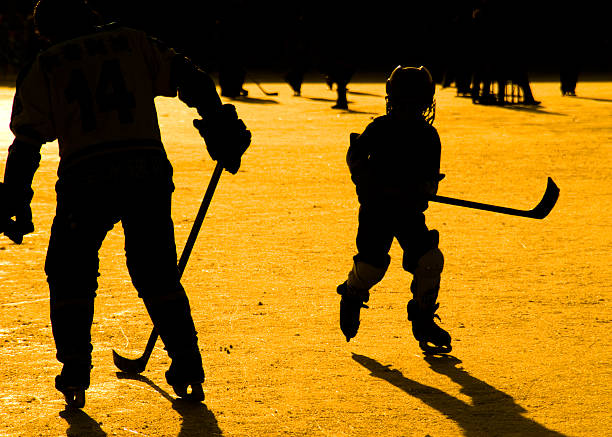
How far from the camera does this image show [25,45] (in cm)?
2956

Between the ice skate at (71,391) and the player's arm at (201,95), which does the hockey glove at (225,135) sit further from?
the ice skate at (71,391)

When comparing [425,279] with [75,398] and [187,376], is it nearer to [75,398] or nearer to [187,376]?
[187,376]

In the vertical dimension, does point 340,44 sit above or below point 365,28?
above

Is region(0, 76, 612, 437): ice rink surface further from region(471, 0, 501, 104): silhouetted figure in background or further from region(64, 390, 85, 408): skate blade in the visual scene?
region(471, 0, 501, 104): silhouetted figure in background

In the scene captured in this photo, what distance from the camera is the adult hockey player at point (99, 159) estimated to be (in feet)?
13.0

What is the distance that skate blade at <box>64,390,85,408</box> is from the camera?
165 inches

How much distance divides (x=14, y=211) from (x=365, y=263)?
160 centimetres

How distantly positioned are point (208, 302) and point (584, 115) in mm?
11701

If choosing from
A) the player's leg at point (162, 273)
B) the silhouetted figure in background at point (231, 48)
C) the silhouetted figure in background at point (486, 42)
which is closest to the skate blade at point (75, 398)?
the player's leg at point (162, 273)

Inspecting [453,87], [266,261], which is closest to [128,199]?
[266,261]

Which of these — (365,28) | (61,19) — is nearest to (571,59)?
(365,28)

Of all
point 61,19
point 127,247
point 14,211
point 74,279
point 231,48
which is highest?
point 61,19

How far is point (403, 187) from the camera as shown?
15.6ft

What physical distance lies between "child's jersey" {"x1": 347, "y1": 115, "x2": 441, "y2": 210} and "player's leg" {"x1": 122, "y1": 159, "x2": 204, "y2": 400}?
3.39ft
